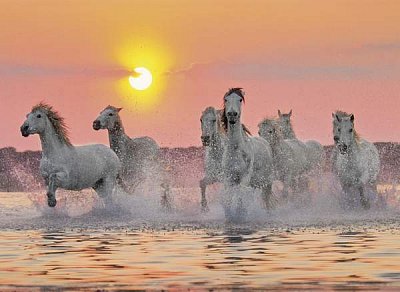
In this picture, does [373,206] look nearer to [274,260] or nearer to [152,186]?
[152,186]

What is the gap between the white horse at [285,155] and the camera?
93.3 ft

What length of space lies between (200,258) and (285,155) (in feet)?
45.4

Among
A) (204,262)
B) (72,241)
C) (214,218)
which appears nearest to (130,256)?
(204,262)

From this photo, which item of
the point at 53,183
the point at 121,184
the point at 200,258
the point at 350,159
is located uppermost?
the point at 350,159

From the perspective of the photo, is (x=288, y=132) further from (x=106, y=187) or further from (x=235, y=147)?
(x=235, y=147)

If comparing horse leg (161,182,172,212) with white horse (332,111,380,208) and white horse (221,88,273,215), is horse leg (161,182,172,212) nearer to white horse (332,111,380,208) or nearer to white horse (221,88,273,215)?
white horse (221,88,273,215)

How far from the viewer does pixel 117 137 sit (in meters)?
28.9

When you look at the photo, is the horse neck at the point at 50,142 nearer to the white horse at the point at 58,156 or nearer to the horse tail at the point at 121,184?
the white horse at the point at 58,156

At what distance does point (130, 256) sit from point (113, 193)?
36.9ft

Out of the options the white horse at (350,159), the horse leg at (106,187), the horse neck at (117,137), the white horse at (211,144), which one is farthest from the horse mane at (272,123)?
the horse leg at (106,187)

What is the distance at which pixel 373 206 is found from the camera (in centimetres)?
2722

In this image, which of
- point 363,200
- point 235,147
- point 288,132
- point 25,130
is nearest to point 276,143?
point 363,200

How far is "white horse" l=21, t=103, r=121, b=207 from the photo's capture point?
81.0 ft

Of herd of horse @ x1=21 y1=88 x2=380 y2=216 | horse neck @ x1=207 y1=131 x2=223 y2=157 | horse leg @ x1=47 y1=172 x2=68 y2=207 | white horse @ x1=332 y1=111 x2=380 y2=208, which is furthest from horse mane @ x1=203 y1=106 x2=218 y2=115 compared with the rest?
horse leg @ x1=47 y1=172 x2=68 y2=207
